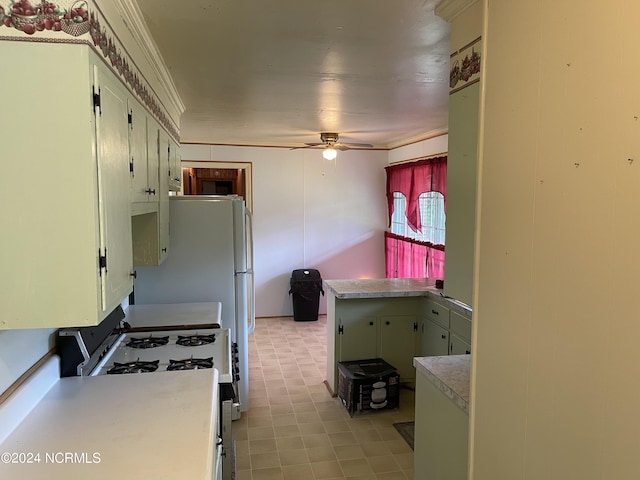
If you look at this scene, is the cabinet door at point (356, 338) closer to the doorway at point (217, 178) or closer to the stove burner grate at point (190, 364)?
the stove burner grate at point (190, 364)

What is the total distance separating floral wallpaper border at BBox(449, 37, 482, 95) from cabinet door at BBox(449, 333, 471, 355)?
2070 mm

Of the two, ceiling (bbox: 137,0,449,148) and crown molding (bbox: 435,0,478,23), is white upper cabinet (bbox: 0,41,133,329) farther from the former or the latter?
crown molding (bbox: 435,0,478,23)

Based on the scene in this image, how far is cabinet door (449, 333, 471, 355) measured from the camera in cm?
326

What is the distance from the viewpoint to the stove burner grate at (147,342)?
8.29 feet

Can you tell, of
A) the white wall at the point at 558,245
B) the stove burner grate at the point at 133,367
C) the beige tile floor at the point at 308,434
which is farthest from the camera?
the beige tile floor at the point at 308,434

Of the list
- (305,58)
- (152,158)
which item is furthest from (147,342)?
(305,58)

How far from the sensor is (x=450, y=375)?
2.03 meters

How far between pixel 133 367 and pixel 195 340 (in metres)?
0.46

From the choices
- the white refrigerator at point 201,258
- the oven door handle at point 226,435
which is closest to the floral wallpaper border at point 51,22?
the oven door handle at point 226,435

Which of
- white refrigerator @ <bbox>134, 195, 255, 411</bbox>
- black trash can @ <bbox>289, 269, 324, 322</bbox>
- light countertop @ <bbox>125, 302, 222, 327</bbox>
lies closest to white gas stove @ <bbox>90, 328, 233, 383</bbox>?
light countertop @ <bbox>125, 302, 222, 327</bbox>

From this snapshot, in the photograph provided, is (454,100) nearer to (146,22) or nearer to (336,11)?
(336,11)

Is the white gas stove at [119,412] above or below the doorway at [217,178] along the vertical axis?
below

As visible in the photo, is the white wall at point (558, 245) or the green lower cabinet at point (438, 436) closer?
the white wall at point (558, 245)

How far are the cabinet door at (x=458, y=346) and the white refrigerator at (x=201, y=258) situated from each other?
63.5 inches
